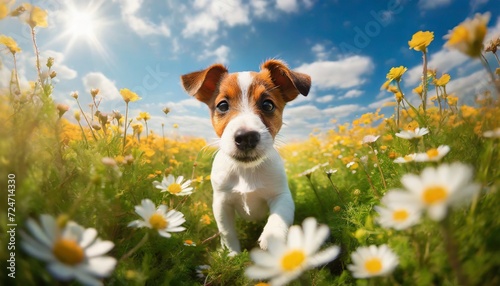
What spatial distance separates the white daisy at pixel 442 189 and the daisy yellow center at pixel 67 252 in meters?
0.76

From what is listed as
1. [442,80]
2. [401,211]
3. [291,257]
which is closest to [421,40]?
[442,80]

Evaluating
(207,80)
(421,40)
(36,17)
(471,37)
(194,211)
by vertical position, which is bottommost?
(471,37)

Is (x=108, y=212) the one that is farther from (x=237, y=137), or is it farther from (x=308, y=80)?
(x=308, y=80)

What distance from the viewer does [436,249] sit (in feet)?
2.74

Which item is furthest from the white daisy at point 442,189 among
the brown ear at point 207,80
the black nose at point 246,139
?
the brown ear at point 207,80

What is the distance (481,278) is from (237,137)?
1455mm

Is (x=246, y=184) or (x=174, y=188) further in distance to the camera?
(x=246, y=184)

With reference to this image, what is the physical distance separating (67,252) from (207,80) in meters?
2.26

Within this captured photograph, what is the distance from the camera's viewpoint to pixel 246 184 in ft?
7.42

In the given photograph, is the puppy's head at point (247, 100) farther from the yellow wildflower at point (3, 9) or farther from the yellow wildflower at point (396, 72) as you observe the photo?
the yellow wildflower at point (3, 9)

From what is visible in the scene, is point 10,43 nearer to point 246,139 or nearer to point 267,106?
→ point 246,139

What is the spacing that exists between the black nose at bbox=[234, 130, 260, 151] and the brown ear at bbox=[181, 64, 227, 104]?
0.83 meters

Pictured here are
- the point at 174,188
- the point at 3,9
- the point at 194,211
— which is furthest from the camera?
the point at 194,211

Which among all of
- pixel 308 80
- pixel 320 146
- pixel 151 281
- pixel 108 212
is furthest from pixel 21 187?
pixel 320 146
